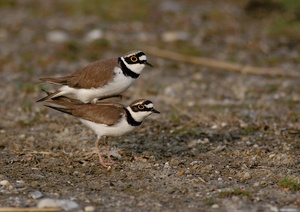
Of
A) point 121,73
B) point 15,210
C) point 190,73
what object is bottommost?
point 190,73

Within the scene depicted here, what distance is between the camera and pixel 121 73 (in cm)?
770

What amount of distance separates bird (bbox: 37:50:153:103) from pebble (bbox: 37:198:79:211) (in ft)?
6.29

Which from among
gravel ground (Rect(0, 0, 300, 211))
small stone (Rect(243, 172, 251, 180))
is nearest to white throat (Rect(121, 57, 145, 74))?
gravel ground (Rect(0, 0, 300, 211))

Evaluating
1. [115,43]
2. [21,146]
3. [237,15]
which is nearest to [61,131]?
[21,146]

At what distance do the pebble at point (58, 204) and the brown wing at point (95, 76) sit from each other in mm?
1963

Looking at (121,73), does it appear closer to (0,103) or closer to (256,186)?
(256,186)

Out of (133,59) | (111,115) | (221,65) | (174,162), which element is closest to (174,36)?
(221,65)

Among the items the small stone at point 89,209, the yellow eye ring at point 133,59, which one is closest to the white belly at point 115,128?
the yellow eye ring at point 133,59

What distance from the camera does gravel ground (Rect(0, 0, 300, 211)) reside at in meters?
6.64

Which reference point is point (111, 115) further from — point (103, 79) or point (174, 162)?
point (174, 162)

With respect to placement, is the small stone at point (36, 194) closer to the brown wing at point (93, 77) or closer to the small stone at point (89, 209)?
the small stone at point (89, 209)

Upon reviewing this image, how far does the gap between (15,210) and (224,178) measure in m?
2.42

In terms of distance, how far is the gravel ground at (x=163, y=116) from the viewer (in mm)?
6637

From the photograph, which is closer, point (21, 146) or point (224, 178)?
point (224, 178)
